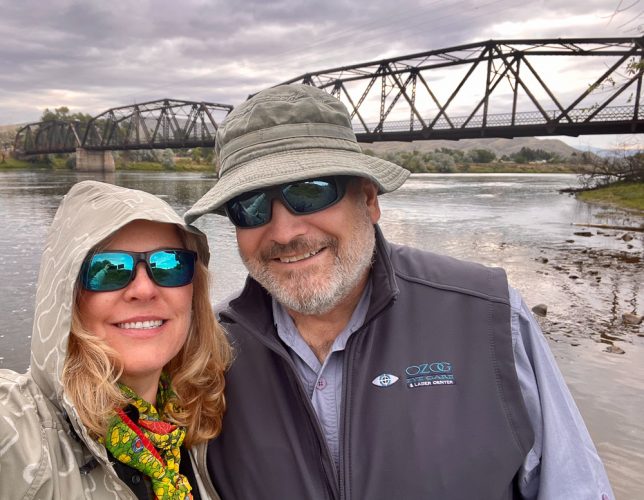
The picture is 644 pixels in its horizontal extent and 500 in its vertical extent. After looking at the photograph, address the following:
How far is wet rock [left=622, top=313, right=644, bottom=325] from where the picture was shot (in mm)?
9086

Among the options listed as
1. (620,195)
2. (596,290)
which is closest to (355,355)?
(596,290)

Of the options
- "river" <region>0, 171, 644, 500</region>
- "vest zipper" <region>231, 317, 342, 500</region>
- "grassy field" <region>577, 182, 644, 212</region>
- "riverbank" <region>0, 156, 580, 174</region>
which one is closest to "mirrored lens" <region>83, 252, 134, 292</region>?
"vest zipper" <region>231, 317, 342, 500</region>

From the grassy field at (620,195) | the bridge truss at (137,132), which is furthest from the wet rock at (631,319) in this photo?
the bridge truss at (137,132)

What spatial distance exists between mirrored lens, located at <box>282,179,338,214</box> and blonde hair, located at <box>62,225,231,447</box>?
1.64 ft

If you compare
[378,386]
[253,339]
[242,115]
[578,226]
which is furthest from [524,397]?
[578,226]

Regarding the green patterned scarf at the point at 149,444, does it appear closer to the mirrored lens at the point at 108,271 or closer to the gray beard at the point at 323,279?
the mirrored lens at the point at 108,271

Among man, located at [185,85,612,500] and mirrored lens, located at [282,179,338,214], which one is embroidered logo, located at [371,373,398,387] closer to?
man, located at [185,85,612,500]

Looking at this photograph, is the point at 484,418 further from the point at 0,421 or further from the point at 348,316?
the point at 0,421

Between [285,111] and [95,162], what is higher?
[95,162]

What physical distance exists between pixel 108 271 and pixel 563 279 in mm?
12893

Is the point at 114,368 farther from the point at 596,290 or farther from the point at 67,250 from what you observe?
the point at 596,290

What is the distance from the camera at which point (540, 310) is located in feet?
31.7

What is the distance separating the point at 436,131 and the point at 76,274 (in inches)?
1429

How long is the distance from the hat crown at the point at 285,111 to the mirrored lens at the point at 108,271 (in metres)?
0.78
